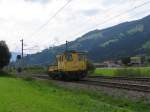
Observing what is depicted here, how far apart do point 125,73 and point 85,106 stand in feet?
123

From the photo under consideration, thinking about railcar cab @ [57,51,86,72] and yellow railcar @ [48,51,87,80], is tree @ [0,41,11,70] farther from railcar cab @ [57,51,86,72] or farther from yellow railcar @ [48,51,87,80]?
railcar cab @ [57,51,86,72]

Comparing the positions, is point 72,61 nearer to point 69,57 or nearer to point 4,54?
point 69,57

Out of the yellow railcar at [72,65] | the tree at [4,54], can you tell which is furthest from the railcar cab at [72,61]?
the tree at [4,54]

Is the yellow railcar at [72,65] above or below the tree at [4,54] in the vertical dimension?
below

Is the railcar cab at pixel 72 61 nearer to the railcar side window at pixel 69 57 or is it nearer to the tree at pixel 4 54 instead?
the railcar side window at pixel 69 57

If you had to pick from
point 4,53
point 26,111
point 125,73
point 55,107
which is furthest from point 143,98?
point 4,53

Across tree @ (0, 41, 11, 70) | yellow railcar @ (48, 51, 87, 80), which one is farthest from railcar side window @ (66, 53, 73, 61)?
tree @ (0, 41, 11, 70)

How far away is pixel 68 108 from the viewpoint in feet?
47.5

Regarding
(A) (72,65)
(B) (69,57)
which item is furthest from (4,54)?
(A) (72,65)

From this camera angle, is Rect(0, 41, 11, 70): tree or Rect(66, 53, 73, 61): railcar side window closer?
Rect(66, 53, 73, 61): railcar side window

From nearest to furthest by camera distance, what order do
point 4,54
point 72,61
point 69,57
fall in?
point 72,61 < point 69,57 < point 4,54

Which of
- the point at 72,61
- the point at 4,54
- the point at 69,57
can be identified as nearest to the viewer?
the point at 72,61

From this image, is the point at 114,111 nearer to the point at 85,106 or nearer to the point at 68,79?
the point at 85,106

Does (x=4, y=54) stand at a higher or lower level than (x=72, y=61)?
higher
